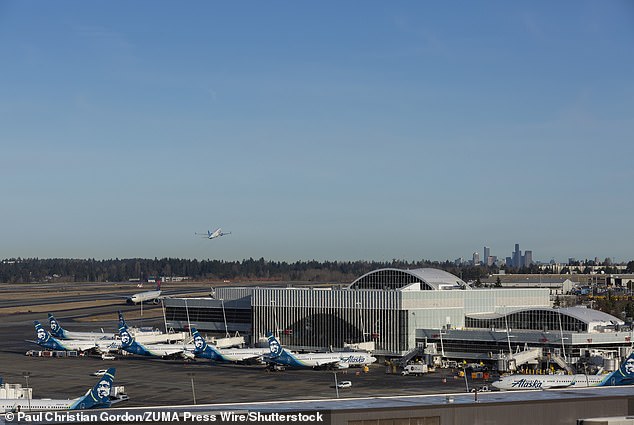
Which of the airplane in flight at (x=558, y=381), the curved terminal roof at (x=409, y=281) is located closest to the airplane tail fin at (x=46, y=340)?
the curved terminal roof at (x=409, y=281)

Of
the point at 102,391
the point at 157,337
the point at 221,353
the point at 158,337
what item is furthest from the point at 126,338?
the point at 102,391

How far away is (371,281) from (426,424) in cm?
10757

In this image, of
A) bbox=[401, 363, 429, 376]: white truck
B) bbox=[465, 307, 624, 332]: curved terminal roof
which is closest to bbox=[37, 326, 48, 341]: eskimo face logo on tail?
bbox=[401, 363, 429, 376]: white truck

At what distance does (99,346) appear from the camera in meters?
154

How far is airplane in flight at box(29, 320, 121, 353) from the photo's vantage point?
496ft

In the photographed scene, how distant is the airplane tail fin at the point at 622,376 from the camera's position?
9994 cm

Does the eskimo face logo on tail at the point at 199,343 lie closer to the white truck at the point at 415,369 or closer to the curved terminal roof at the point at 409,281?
the white truck at the point at 415,369

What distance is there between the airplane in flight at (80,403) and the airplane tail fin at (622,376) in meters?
48.1

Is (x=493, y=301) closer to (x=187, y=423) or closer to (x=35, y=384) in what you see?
(x=35, y=384)

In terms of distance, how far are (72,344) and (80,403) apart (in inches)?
3118

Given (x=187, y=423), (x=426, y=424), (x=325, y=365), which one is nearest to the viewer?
(x=187, y=423)

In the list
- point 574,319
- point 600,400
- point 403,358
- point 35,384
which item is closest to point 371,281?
point 403,358

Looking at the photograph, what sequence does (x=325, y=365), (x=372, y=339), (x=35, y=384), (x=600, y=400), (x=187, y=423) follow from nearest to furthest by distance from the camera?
(x=187, y=423) < (x=600, y=400) < (x=35, y=384) < (x=325, y=365) < (x=372, y=339)

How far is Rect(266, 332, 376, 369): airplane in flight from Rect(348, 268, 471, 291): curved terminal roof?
58.5 ft
